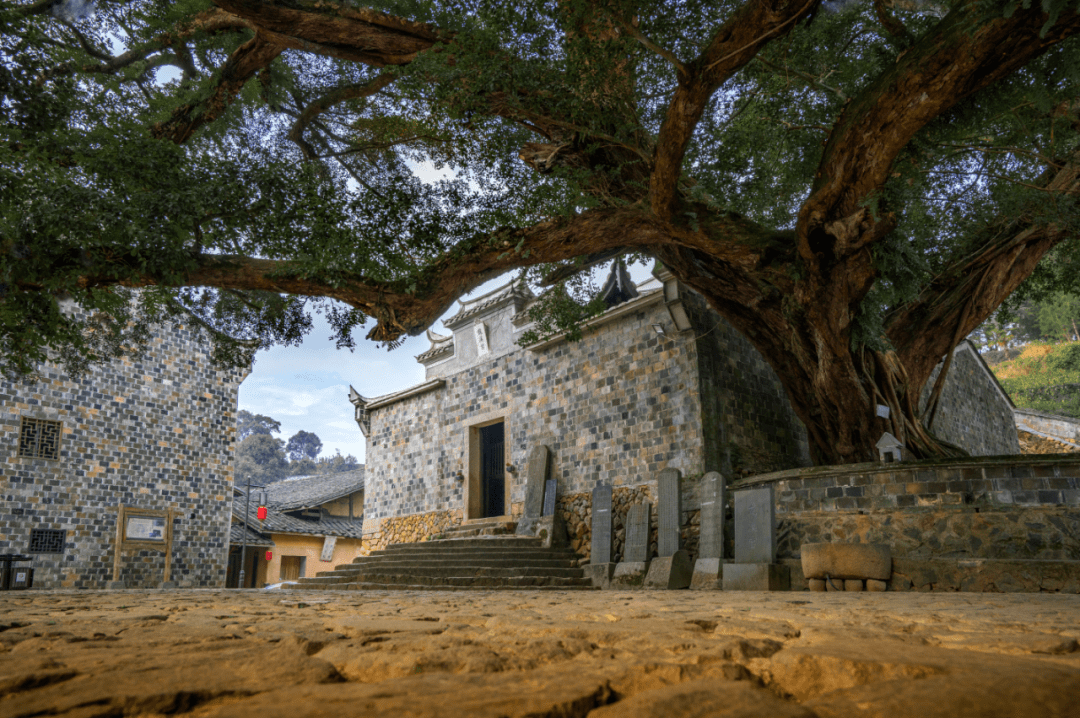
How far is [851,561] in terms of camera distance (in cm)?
662

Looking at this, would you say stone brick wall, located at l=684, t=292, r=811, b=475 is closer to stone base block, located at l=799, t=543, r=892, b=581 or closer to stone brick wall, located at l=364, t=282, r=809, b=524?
stone brick wall, located at l=364, t=282, r=809, b=524

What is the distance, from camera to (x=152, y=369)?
17203mm

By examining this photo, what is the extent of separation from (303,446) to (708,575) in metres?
52.5

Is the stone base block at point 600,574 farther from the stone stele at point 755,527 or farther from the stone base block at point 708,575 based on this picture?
the stone stele at point 755,527

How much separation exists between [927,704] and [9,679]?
5.87ft

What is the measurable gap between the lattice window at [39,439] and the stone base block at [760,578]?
1556 centimetres

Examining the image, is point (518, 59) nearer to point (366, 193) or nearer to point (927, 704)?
point (366, 193)

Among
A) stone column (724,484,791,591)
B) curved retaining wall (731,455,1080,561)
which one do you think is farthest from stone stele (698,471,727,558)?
curved retaining wall (731,455,1080,561)

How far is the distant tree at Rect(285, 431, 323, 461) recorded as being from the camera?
5556 centimetres

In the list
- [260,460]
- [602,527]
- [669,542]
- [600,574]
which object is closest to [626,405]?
[602,527]

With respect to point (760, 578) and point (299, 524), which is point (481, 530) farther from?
point (299, 524)

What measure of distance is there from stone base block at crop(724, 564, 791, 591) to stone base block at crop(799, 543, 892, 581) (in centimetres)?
78

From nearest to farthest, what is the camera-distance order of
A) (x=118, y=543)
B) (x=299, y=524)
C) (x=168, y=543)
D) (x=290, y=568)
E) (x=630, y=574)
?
(x=630, y=574) → (x=118, y=543) → (x=168, y=543) → (x=290, y=568) → (x=299, y=524)

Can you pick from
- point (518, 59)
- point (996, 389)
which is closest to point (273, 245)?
point (518, 59)
